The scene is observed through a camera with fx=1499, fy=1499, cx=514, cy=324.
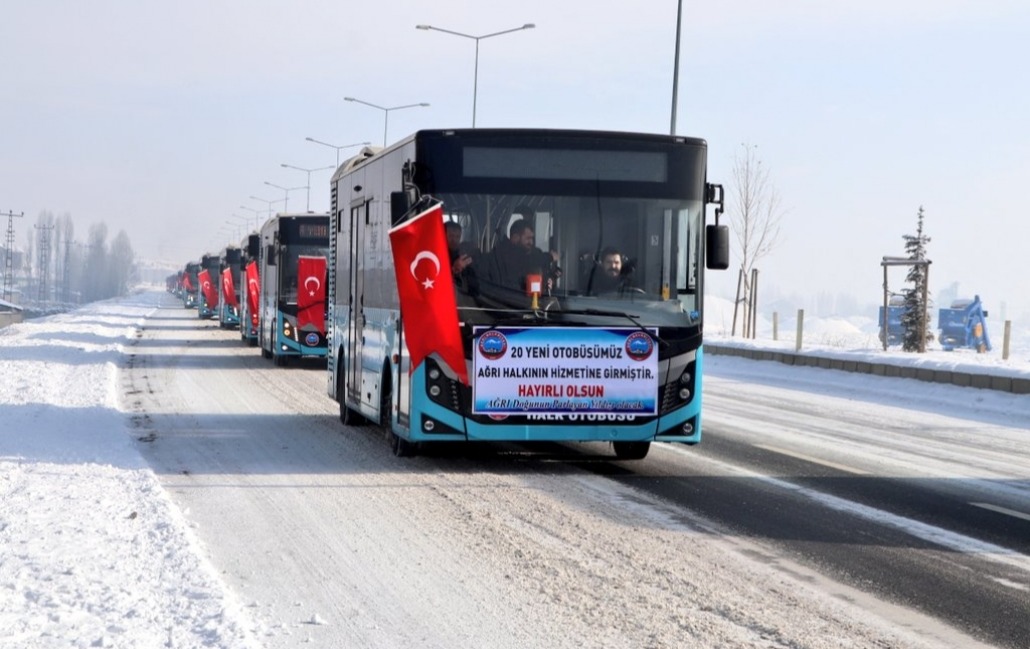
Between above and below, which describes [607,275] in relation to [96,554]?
above

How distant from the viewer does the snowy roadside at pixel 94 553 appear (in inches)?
257

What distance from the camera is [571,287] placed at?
1282 centimetres

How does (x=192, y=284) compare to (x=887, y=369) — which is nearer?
(x=887, y=369)

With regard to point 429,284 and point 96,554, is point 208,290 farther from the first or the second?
point 96,554

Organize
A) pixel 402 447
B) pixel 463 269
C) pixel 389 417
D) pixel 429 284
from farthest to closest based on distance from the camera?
pixel 389 417
pixel 402 447
pixel 463 269
pixel 429 284

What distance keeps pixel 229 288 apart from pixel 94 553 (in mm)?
48894

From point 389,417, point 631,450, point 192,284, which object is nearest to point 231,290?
point 389,417

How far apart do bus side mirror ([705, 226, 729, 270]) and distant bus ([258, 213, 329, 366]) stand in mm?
19520

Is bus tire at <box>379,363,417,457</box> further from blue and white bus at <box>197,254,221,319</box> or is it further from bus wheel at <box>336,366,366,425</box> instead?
blue and white bus at <box>197,254,221,319</box>

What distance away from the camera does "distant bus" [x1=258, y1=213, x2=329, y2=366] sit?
32000 mm

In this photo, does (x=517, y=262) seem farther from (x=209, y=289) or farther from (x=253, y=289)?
(x=209, y=289)

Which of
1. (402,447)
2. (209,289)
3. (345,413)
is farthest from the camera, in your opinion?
(209,289)

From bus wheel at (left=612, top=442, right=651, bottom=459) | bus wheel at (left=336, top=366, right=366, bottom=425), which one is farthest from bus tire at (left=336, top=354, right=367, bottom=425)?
bus wheel at (left=612, top=442, right=651, bottom=459)

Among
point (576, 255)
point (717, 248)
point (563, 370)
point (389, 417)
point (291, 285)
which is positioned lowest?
point (389, 417)
